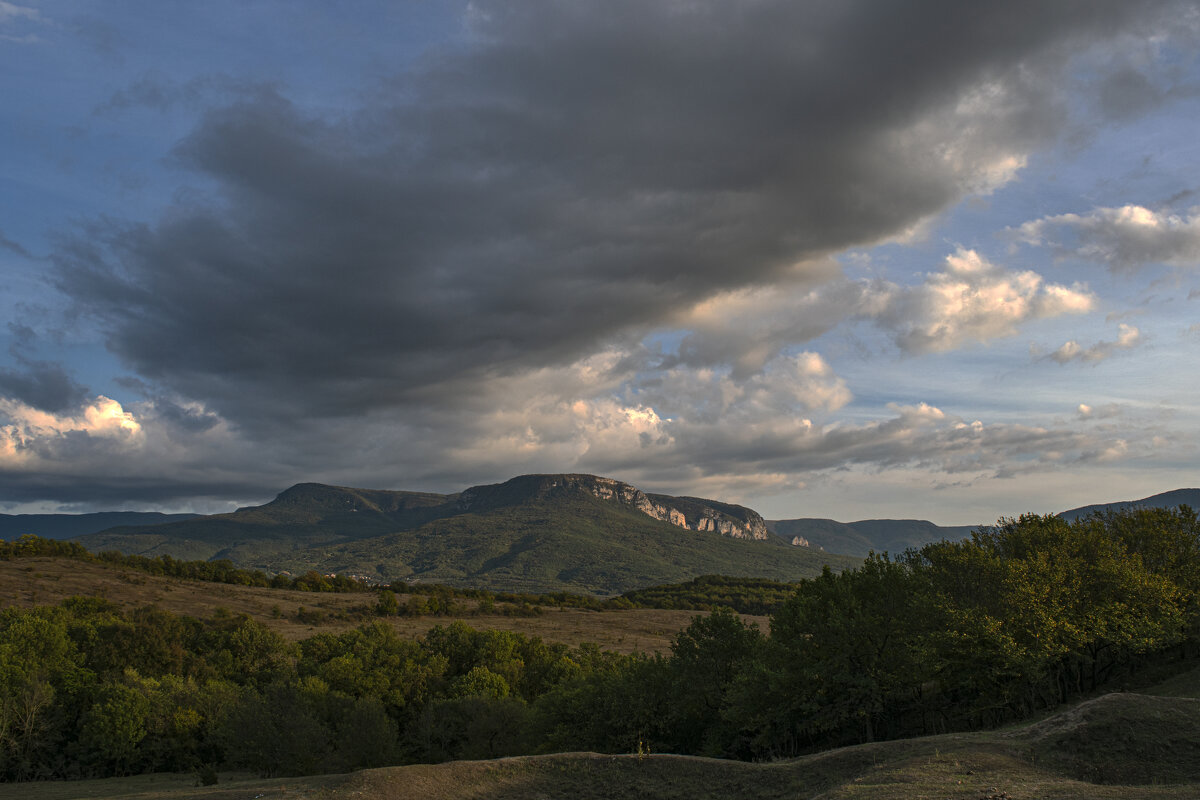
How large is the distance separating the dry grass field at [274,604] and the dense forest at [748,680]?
41108 mm

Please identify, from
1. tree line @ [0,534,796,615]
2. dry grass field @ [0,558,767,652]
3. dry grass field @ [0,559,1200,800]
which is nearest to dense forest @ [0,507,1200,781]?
dry grass field @ [0,559,1200,800]

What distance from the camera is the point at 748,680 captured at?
1710 inches

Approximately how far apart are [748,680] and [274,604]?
116 meters

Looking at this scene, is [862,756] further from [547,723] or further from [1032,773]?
[547,723]

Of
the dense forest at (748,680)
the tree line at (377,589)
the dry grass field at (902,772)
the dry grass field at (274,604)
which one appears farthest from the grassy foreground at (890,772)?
the tree line at (377,589)

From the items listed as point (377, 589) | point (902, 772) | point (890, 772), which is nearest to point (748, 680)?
point (890, 772)

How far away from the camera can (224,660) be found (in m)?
82.9

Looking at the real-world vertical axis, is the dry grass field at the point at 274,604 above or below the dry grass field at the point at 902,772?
below

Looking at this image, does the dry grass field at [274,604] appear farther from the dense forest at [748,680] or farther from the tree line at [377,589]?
the dense forest at [748,680]

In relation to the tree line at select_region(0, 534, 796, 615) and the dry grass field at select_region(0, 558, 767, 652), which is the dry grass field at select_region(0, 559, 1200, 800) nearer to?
the dry grass field at select_region(0, 558, 767, 652)

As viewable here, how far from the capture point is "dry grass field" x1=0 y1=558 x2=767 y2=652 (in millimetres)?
111875

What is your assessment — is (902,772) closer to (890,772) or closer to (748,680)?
(890,772)

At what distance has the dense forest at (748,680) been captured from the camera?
1695 inches

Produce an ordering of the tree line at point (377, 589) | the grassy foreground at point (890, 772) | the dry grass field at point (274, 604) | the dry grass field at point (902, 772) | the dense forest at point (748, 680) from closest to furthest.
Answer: the dry grass field at point (902, 772) < the grassy foreground at point (890, 772) < the dense forest at point (748, 680) < the dry grass field at point (274, 604) < the tree line at point (377, 589)
